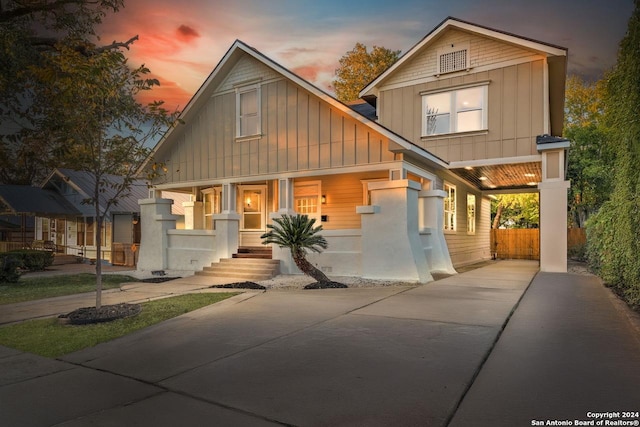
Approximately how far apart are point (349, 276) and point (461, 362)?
781 cm

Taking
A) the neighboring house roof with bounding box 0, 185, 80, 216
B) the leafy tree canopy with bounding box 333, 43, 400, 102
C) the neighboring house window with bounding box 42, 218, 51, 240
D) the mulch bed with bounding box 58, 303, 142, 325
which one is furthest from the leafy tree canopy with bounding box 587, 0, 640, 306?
the neighboring house window with bounding box 42, 218, 51, 240

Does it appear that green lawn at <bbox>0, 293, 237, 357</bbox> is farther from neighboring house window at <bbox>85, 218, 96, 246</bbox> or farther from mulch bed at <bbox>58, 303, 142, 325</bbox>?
neighboring house window at <bbox>85, 218, 96, 246</bbox>

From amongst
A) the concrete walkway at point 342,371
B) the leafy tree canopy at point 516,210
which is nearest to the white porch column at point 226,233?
the concrete walkway at point 342,371

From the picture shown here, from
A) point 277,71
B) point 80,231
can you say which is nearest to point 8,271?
point 277,71

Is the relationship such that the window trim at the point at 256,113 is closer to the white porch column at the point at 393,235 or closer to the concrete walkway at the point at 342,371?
the white porch column at the point at 393,235

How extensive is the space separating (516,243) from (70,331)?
75.0 feet

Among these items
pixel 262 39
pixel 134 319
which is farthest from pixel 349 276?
pixel 262 39

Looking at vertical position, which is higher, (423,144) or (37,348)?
(423,144)

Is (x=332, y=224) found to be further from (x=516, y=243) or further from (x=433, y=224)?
(x=516, y=243)

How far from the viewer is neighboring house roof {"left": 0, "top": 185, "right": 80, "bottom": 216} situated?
22336 millimetres

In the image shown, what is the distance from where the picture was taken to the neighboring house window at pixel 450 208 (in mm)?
16219

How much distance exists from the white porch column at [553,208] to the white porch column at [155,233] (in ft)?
43.2

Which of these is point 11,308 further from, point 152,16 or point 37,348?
point 152,16

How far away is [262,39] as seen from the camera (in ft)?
93.1
